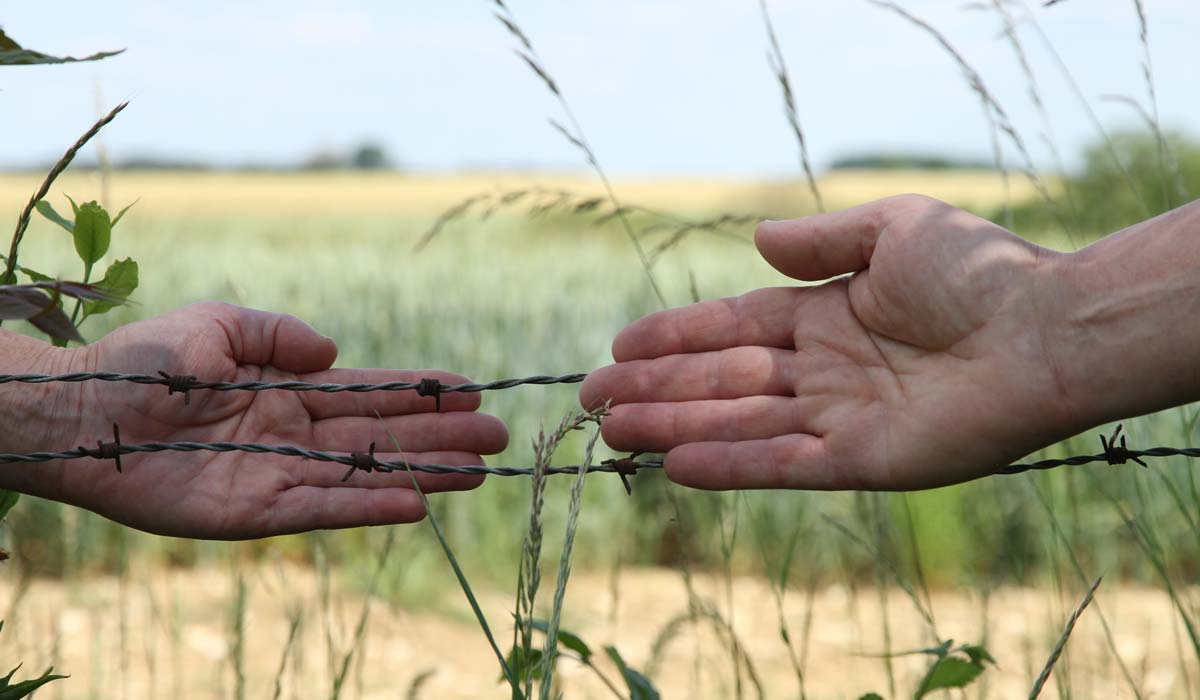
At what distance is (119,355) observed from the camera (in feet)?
4.88

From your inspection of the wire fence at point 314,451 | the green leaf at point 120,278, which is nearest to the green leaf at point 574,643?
the wire fence at point 314,451

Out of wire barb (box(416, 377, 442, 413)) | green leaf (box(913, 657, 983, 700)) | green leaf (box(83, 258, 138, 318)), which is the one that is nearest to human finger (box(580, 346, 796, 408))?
wire barb (box(416, 377, 442, 413))

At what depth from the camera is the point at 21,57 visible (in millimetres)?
1016

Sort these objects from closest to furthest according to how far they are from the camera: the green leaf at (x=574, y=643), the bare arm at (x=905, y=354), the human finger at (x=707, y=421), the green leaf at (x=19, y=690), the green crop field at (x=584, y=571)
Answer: the green leaf at (x=19, y=690) < the bare arm at (x=905, y=354) < the green leaf at (x=574, y=643) < the human finger at (x=707, y=421) < the green crop field at (x=584, y=571)

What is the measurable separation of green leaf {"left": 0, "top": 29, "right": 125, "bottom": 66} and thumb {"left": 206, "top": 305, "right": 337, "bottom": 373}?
1.89 feet

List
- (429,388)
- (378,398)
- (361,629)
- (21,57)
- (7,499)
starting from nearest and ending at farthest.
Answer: (21,57) → (7,499) → (429,388) → (378,398) → (361,629)

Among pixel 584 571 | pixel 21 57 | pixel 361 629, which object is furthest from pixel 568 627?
pixel 21 57

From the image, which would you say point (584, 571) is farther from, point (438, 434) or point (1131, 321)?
point (1131, 321)

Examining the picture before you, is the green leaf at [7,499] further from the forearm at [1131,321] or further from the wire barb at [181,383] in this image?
the forearm at [1131,321]

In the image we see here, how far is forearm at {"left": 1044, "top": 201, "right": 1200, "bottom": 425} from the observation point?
126 cm

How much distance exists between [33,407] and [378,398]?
489 mm

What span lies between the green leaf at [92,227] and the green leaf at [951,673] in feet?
4.09

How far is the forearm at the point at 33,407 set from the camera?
147 centimetres

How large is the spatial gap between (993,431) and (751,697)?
1.86m
